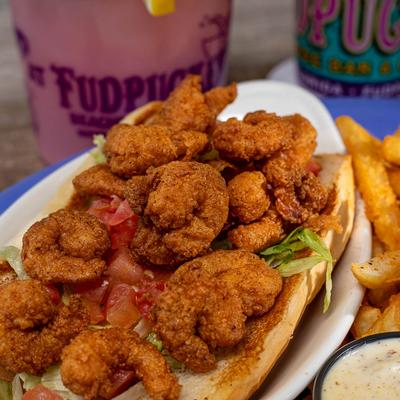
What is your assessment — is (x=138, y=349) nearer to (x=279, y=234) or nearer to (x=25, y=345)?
(x=25, y=345)

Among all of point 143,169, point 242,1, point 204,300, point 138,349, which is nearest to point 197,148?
point 143,169

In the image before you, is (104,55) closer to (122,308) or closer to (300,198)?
(300,198)

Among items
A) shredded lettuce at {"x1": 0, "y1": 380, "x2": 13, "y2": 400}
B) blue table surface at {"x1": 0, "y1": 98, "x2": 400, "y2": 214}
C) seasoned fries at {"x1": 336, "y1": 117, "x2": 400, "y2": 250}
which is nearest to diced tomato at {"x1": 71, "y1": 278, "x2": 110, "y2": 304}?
shredded lettuce at {"x1": 0, "y1": 380, "x2": 13, "y2": 400}

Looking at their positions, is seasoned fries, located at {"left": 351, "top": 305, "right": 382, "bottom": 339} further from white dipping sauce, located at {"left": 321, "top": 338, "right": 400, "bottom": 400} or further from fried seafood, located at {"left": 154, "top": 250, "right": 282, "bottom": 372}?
fried seafood, located at {"left": 154, "top": 250, "right": 282, "bottom": 372}

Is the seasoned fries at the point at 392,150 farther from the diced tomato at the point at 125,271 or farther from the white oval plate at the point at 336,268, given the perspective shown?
the diced tomato at the point at 125,271

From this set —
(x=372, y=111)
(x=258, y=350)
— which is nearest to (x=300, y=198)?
(x=258, y=350)
